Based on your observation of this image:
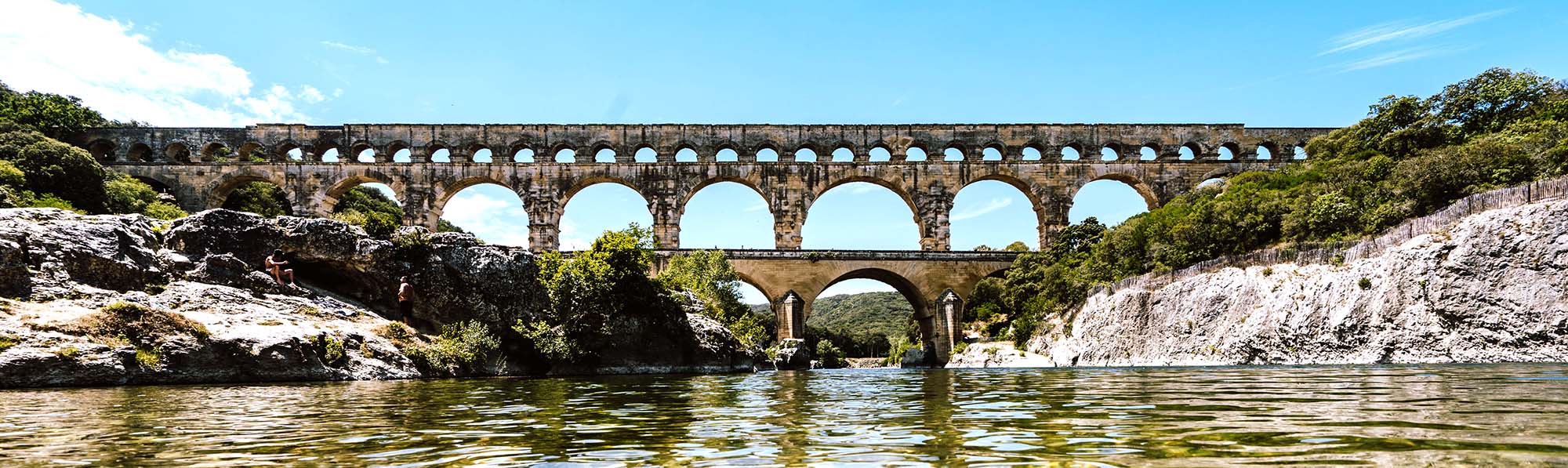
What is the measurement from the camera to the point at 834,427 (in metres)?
5.64

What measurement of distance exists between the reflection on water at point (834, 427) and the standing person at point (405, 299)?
8.61 m

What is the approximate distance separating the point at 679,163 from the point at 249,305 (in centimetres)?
2855

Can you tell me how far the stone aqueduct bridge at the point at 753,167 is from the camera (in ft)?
138

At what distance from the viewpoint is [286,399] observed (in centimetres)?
893

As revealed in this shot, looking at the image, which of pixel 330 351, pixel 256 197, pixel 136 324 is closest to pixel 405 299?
pixel 330 351

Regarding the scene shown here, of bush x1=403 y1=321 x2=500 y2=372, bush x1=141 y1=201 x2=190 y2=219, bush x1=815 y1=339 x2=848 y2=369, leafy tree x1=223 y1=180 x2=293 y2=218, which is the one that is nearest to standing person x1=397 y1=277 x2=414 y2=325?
bush x1=403 y1=321 x2=500 y2=372

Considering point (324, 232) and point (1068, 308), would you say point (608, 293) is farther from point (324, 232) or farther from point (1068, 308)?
point (1068, 308)

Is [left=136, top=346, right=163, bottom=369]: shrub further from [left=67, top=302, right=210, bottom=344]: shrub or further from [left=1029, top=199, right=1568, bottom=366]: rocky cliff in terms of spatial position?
[left=1029, top=199, right=1568, bottom=366]: rocky cliff

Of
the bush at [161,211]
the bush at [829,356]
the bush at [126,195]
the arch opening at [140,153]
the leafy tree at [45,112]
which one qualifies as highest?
the leafy tree at [45,112]

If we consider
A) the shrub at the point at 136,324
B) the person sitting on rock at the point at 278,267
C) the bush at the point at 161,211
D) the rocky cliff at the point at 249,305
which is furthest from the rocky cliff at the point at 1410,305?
the bush at the point at 161,211

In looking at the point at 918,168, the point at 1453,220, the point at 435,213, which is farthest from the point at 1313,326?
the point at 435,213

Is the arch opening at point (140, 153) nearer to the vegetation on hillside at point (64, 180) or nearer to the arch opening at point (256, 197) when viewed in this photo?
the vegetation on hillside at point (64, 180)

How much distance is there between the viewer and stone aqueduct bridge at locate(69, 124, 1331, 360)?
4216cm

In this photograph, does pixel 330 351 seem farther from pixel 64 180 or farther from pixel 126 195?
pixel 126 195
